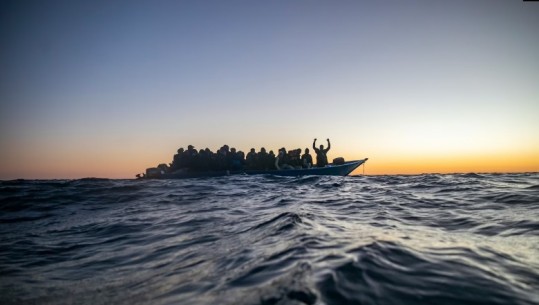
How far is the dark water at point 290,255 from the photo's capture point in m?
2.69

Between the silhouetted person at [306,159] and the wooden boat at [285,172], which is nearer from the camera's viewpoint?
the wooden boat at [285,172]

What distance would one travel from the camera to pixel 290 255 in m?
3.67

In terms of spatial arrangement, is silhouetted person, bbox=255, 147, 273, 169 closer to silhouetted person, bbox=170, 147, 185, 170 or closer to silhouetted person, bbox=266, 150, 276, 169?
silhouetted person, bbox=266, 150, 276, 169

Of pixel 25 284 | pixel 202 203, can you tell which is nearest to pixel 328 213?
pixel 202 203

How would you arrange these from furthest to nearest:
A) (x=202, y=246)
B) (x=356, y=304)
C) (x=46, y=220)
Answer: (x=46, y=220)
(x=202, y=246)
(x=356, y=304)

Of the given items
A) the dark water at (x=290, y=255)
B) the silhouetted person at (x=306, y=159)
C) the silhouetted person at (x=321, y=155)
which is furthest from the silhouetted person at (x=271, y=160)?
the dark water at (x=290, y=255)


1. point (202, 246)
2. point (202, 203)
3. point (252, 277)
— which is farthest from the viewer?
point (202, 203)

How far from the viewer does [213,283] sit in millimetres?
3104

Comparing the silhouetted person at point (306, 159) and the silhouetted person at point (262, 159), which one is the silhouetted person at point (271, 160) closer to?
the silhouetted person at point (262, 159)

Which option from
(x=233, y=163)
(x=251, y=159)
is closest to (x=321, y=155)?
(x=251, y=159)

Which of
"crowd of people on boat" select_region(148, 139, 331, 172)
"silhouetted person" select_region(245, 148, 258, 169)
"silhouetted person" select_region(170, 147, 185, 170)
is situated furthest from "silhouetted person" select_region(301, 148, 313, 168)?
"silhouetted person" select_region(170, 147, 185, 170)

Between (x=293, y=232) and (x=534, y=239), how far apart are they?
337cm

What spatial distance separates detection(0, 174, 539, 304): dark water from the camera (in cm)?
269

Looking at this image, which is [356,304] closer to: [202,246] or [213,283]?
[213,283]
